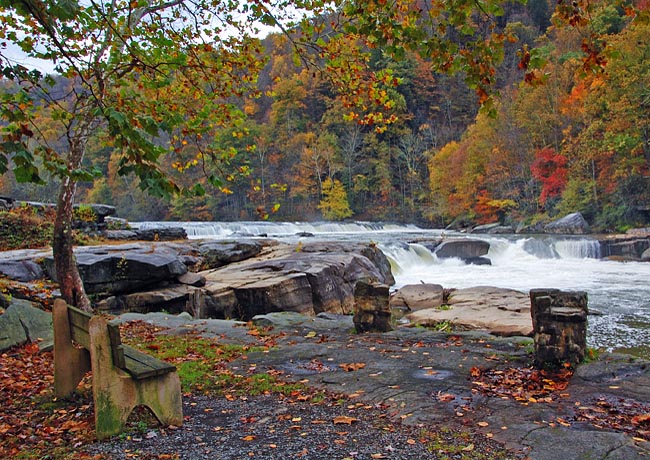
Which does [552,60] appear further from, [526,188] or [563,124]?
[526,188]

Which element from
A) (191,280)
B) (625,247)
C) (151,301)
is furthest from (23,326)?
(625,247)

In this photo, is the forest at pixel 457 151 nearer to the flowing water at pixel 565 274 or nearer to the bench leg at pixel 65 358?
the bench leg at pixel 65 358

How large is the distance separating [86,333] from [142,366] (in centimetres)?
66

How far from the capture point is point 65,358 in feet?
14.4

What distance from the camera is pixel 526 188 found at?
37906 mm

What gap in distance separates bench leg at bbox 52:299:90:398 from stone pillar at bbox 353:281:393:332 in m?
4.78

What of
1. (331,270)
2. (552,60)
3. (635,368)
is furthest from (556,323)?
(552,60)

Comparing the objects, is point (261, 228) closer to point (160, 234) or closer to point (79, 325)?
point (160, 234)

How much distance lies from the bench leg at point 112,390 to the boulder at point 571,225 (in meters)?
31.3

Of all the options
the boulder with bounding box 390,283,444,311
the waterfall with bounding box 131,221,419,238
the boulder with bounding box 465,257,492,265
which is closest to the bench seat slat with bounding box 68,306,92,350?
the boulder with bounding box 390,283,444,311

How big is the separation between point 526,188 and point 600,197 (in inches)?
265

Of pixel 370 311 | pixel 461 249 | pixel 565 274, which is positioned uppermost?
pixel 461 249

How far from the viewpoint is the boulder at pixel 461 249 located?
75.2 ft

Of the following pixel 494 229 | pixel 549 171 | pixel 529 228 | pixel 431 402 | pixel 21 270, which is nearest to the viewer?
pixel 431 402
